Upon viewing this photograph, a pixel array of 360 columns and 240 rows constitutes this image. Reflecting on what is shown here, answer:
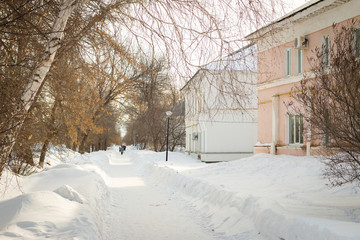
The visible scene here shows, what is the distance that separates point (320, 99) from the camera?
6.20 meters

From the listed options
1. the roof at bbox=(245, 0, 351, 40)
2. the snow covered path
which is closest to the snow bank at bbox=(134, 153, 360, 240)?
the snow covered path

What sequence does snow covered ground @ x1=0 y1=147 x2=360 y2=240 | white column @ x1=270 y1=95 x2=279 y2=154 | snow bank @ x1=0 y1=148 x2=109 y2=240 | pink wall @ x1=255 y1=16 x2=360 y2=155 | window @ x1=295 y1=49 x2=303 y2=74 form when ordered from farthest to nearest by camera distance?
white column @ x1=270 y1=95 x2=279 y2=154
window @ x1=295 y1=49 x2=303 y2=74
pink wall @ x1=255 y1=16 x2=360 y2=155
snow covered ground @ x1=0 y1=147 x2=360 y2=240
snow bank @ x1=0 y1=148 x2=109 y2=240

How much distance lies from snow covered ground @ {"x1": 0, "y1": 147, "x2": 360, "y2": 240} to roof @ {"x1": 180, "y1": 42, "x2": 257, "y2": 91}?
9.05 feet

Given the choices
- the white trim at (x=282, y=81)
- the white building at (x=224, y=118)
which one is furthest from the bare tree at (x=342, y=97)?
the white trim at (x=282, y=81)

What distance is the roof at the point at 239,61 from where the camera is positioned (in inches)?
196

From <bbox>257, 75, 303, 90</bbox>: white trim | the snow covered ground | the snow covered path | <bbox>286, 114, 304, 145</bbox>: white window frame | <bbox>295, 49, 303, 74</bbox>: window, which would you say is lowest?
the snow covered path

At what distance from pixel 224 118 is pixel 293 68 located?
11.2 metres

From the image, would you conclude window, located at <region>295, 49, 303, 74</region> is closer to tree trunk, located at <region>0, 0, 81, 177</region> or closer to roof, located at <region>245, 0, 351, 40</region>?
roof, located at <region>245, 0, 351, 40</region>

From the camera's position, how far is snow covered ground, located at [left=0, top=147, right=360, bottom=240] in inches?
195

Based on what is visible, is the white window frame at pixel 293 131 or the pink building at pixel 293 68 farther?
the white window frame at pixel 293 131

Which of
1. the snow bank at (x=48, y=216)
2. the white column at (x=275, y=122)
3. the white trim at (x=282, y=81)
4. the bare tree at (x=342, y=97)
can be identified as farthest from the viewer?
the white column at (x=275, y=122)

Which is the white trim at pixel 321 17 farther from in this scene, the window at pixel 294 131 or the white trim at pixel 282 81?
the window at pixel 294 131

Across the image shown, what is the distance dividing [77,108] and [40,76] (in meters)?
1.93

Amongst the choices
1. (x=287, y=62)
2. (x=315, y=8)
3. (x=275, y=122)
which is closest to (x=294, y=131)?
(x=275, y=122)
